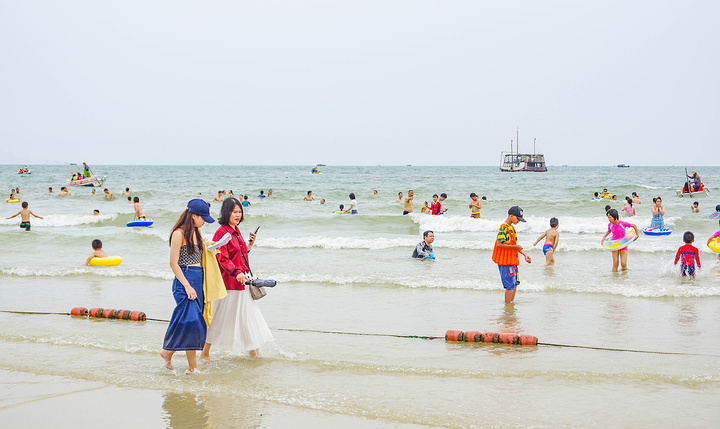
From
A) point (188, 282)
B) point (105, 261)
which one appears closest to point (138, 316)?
point (188, 282)

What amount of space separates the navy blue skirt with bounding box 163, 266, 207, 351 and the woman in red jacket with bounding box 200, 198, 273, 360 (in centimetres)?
43

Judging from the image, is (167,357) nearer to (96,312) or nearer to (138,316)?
(138,316)

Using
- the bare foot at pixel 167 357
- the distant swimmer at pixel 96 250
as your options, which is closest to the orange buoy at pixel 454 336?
the bare foot at pixel 167 357

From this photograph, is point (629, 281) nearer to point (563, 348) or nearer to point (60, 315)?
point (563, 348)

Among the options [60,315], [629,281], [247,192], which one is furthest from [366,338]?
[247,192]

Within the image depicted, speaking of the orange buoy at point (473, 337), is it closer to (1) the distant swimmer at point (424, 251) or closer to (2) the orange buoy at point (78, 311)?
(2) the orange buoy at point (78, 311)

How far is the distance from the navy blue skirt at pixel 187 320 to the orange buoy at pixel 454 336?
306cm

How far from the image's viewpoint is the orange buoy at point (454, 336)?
23.9ft

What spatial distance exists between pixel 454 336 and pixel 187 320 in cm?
329

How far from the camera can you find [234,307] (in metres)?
6.16

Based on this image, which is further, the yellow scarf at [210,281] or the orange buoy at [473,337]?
the orange buoy at [473,337]

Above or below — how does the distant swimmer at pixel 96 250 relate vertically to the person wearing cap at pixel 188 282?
below

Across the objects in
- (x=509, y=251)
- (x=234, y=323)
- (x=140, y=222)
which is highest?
(x=509, y=251)

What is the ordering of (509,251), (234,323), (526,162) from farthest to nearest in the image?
(526,162)
(509,251)
(234,323)
